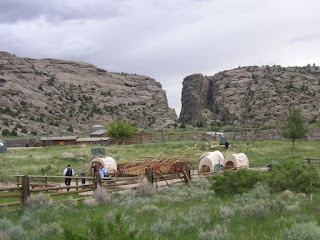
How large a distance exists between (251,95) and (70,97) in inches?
2499

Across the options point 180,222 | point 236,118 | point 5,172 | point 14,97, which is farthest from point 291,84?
point 180,222

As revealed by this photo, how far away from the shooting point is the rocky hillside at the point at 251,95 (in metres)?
91.6

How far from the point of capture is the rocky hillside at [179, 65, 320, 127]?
3605 inches

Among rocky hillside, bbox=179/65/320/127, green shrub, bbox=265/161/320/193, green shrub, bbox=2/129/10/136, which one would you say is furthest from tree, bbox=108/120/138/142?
green shrub, bbox=265/161/320/193

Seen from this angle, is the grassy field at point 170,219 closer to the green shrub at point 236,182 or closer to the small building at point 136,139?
the green shrub at point 236,182

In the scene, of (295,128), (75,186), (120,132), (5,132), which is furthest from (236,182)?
(5,132)

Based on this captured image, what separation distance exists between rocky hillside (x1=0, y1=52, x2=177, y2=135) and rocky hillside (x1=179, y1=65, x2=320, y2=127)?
524 inches

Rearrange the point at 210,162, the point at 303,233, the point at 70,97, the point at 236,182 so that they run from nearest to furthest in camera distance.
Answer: the point at 303,233
the point at 236,182
the point at 210,162
the point at 70,97

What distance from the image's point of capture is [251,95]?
108m

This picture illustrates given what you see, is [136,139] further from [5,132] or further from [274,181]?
[274,181]

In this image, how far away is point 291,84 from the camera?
97.0 meters

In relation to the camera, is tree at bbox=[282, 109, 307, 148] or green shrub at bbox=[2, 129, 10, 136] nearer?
tree at bbox=[282, 109, 307, 148]

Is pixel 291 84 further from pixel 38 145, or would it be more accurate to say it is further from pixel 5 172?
pixel 5 172

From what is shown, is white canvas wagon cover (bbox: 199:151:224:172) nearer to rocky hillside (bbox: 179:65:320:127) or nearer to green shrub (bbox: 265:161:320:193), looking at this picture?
green shrub (bbox: 265:161:320:193)
